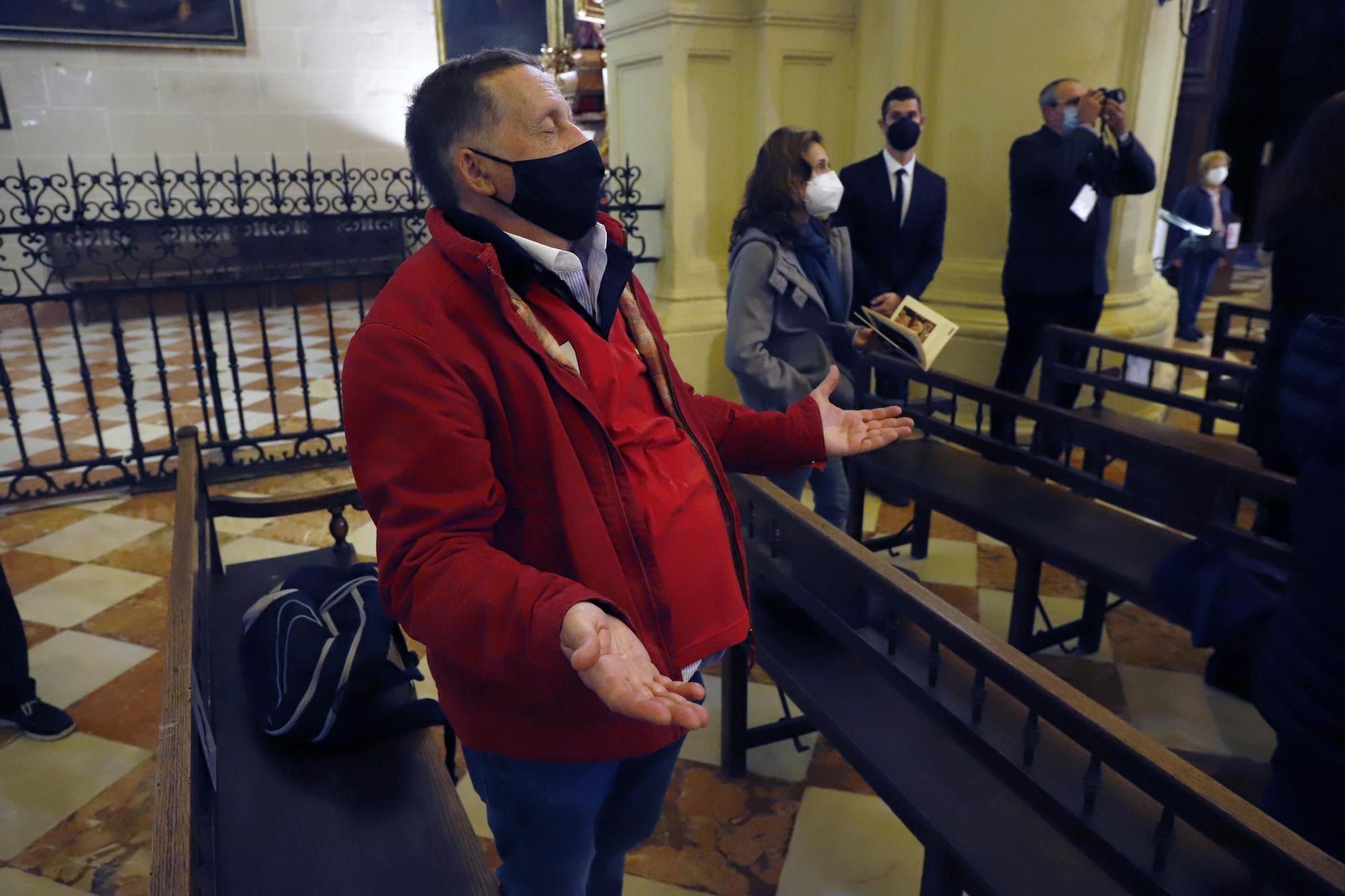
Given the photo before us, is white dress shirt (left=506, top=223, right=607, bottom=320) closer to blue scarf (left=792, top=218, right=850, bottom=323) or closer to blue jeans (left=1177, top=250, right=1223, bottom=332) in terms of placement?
blue scarf (left=792, top=218, right=850, bottom=323)

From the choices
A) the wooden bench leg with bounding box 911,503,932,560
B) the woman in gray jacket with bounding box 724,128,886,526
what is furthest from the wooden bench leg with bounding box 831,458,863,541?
the woman in gray jacket with bounding box 724,128,886,526

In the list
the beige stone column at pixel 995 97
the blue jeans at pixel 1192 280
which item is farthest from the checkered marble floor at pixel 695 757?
the blue jeans at pixel 1192 280

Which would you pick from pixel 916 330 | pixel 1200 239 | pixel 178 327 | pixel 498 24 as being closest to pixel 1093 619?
pixel 916 330

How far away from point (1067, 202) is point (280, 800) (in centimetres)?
367

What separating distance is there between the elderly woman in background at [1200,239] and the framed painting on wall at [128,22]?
28.3 ft

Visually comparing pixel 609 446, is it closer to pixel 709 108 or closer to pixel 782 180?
pixel 782 180

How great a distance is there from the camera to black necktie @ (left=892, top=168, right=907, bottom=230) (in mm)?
3965

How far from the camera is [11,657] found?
253cm

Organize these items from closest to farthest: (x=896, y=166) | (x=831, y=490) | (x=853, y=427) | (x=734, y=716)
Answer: (x=853, y=427) < (x=734, y=716) < (x=831, y=490) < (x=896, y=166)

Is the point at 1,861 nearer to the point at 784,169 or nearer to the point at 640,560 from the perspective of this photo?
the point at 640,560

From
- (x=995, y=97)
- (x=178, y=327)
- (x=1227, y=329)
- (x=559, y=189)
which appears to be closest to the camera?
(x=559, y=189)

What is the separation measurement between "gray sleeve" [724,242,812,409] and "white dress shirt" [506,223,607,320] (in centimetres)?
147

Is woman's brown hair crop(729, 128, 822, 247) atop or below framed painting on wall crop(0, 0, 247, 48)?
below

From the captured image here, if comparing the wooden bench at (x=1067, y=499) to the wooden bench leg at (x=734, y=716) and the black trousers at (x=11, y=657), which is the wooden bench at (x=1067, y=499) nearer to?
the wooden bench leg at (x=734, y=716)
